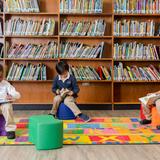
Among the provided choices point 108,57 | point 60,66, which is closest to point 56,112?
point 60,66

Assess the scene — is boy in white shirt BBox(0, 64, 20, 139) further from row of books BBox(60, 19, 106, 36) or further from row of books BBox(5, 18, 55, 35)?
row of books BBox(60, 19, 106, 36)

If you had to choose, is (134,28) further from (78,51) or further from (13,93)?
(13,93)

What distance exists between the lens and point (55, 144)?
3545 millimetres

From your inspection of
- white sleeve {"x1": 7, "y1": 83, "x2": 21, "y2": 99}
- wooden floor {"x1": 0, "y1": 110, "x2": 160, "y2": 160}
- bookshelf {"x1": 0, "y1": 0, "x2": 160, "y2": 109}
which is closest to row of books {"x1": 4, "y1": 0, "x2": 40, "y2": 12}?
bookshelf {"x1": 0, "y1": 0, "x2": 160, "y2": 109}

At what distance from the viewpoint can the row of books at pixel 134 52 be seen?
637 cm

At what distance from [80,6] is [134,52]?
1283 millimetres

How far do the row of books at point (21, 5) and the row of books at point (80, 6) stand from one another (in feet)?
1.59

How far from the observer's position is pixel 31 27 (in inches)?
248

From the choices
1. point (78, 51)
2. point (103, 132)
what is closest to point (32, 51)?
point (78, 51)

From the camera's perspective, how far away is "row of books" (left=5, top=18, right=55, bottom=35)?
6.27 m

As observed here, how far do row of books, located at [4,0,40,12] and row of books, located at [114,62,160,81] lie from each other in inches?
72.0

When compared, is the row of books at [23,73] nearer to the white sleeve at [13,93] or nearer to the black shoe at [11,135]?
the white sleeve at [13,93]

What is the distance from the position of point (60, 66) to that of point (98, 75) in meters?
1.29

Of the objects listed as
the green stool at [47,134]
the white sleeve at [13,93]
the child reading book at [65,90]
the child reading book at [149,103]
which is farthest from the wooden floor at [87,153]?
the child reading book at [65,90]
